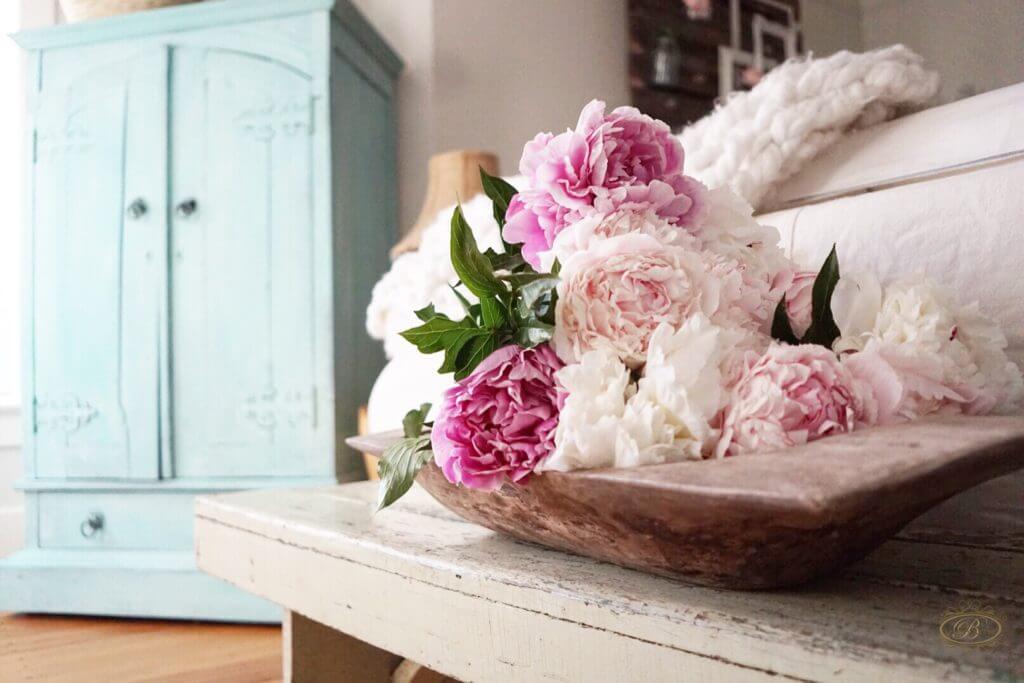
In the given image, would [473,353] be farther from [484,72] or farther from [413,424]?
[484,72]

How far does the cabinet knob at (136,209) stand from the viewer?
1.68 m

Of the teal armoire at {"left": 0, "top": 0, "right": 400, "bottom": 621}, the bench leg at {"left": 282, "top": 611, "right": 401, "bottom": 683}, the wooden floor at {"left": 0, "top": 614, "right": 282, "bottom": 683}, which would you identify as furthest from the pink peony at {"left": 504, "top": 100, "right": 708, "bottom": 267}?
the teal armoire at {"left": 0, "top": 0, "right": 400, "bottom": 621}

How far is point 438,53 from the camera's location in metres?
2.08

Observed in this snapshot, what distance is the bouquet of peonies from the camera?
394mm

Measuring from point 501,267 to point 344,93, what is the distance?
1.34m

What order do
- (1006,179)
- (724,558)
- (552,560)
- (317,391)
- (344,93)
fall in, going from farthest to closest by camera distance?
1. (344,93)
2. (317,391)
3. (1006,179)
4. (552,560)
5. (724,558)

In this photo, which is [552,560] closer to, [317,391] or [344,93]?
[317,391]

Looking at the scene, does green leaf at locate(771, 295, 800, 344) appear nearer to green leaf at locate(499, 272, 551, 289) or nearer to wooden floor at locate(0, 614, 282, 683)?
green leaf at locate(499, 272, 551, 289)

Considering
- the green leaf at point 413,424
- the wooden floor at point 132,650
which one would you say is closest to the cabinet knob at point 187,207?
the wooden floor at point 132,650

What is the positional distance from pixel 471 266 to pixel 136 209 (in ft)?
4.87

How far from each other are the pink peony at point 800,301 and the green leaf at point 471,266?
0.19 meters

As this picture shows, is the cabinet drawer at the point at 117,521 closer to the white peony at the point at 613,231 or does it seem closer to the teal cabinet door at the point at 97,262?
the teal cabinet door at the point at 97,262

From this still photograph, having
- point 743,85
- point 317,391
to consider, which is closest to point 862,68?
point 317,391

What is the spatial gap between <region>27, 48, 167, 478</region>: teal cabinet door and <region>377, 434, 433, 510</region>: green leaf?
4.42 ft
